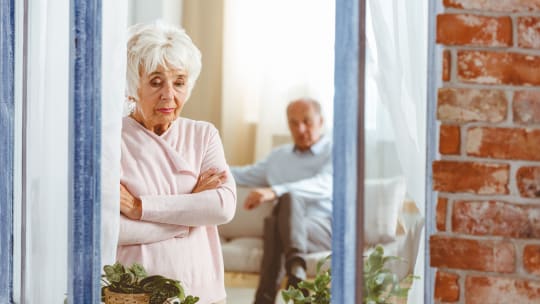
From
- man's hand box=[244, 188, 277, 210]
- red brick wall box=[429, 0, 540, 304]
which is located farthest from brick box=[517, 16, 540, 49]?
man's hand box=[244, 188, 277, 210]

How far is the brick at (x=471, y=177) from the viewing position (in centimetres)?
Answer: 146

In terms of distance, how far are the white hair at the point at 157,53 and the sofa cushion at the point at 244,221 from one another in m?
0.36

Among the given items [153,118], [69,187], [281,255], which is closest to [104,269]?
[69,187]

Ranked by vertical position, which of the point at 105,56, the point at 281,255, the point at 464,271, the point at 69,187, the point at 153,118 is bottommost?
the point at 281,255

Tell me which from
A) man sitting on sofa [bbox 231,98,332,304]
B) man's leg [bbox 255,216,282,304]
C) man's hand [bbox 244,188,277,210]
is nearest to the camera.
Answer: man's leg [bbox 255,216,282,304]

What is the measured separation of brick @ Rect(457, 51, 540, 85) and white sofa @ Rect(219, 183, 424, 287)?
1.03 feet

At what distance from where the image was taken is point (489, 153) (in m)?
1.46

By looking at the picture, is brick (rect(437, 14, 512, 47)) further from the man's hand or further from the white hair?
the man's hand

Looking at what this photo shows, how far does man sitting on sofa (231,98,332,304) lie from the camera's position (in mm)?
2812

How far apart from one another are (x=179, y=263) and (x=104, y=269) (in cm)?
19

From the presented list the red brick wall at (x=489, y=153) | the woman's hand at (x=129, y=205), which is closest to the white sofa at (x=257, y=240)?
the red brick wall at (x=489, y=153)

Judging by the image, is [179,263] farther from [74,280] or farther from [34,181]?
[34,181]

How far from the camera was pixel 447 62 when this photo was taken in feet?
4.82

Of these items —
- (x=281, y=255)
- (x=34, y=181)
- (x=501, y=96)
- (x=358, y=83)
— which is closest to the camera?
(x=501, y=96)
